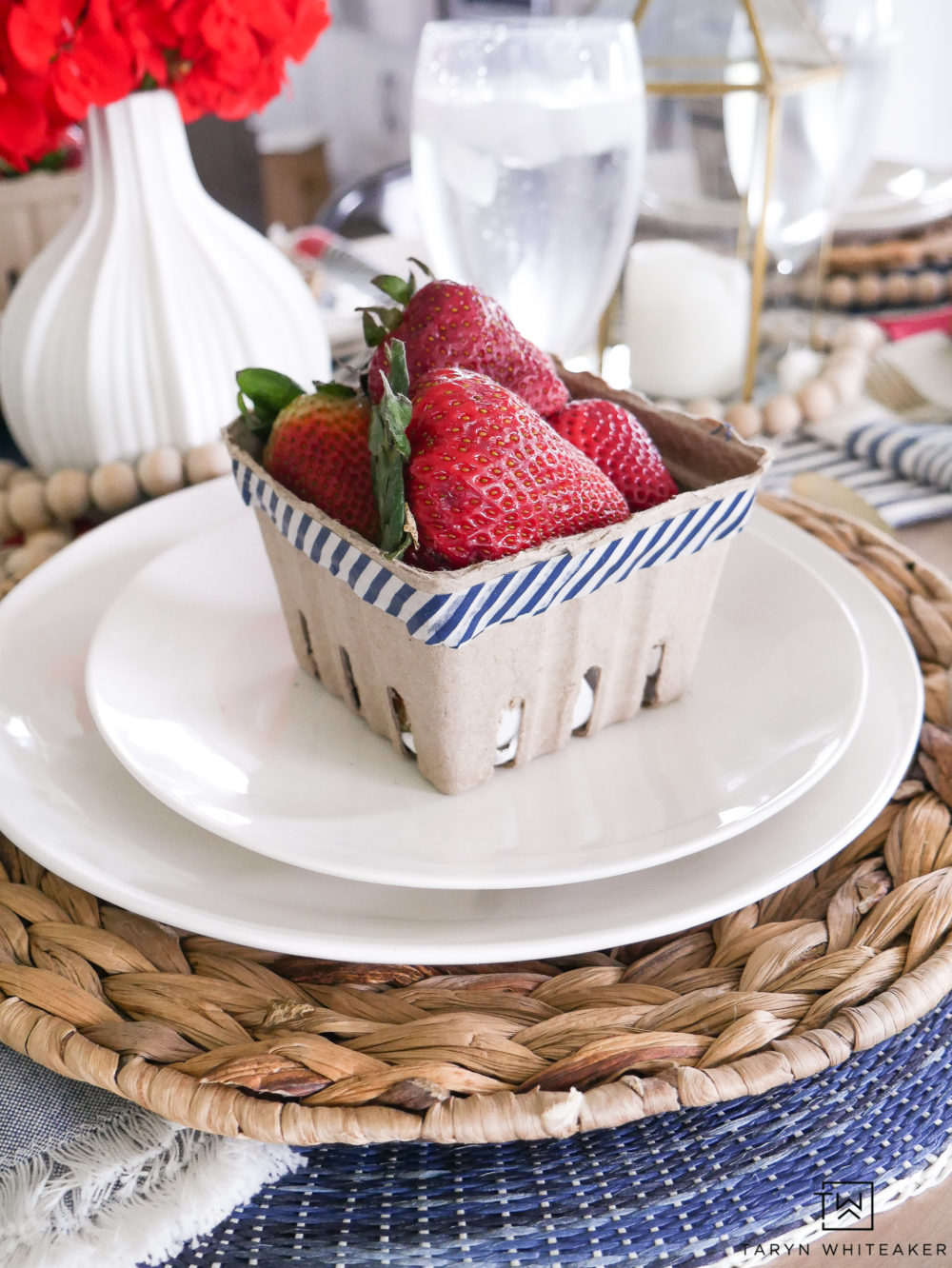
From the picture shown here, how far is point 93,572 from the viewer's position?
0.66 m

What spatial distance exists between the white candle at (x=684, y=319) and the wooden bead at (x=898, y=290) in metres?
0.27

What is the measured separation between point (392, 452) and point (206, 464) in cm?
A: 38

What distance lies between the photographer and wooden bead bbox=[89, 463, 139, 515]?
786 millimetres

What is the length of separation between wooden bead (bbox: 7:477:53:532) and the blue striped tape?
1.08ft

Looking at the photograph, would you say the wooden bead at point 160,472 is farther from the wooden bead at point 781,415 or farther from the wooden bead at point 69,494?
the wooden bead at point 781,415

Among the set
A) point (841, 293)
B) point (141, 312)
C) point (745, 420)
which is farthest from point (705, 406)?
point (141, 312)

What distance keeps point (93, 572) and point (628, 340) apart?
0.50 m

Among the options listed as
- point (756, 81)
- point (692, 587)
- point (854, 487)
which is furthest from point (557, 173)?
point (692, 587)

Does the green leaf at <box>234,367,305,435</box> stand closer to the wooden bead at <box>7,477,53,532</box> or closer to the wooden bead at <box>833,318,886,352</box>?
the wooden bead at <box>7,477,53,532</box>

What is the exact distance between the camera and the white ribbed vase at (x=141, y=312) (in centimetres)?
78

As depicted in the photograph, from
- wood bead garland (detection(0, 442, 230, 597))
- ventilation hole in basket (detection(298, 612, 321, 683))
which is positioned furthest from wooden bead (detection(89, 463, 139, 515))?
ventilation hole in basket (detection(298, 612, 321, 683))

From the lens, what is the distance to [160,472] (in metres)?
0.78

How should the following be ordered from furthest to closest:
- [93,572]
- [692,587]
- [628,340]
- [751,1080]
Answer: [628,340] → [93,572] → [692,587] → [751,1080]

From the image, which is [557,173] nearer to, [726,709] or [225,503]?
[225,503]
